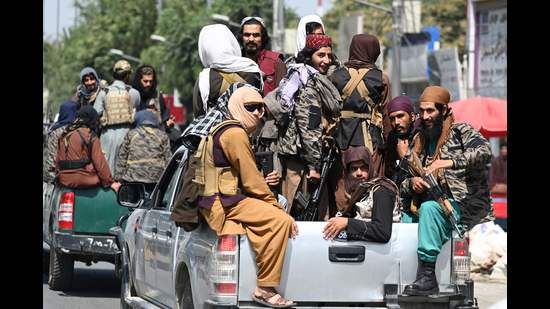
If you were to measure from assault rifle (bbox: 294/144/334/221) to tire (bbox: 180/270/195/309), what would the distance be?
109 cm

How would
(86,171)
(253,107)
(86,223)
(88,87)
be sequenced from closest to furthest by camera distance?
(253,107) → (86,223) → (86,171) → (88,87)

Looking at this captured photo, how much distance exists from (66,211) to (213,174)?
5.88 m

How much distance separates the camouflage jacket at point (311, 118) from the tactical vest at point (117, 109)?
18.1ft

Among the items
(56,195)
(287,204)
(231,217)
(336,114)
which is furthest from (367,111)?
(56,195)

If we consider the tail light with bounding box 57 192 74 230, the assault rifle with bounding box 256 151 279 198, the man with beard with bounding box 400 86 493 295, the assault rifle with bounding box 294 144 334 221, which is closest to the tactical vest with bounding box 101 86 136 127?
the tail light with bounding box 57 192 74 230

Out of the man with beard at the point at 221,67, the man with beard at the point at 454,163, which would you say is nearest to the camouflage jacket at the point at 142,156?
the man with beard at the point at 221,67

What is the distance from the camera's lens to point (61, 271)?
13.8 meters

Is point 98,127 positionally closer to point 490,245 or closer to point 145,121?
point 145,121

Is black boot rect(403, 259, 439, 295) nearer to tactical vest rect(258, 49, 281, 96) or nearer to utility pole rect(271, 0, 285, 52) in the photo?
tactical vest rect(258, 49, 281, 96)

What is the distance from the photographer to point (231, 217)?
7562mm

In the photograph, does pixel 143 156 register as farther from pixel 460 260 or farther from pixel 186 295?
pixel 460 260

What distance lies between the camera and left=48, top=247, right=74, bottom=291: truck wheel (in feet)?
45.1

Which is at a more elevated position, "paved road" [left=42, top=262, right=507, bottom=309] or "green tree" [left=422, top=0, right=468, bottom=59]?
"green tree" [left=422, top=0, right=468, bottom=59]

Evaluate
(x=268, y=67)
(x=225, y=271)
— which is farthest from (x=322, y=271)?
(x=268, y=67)
